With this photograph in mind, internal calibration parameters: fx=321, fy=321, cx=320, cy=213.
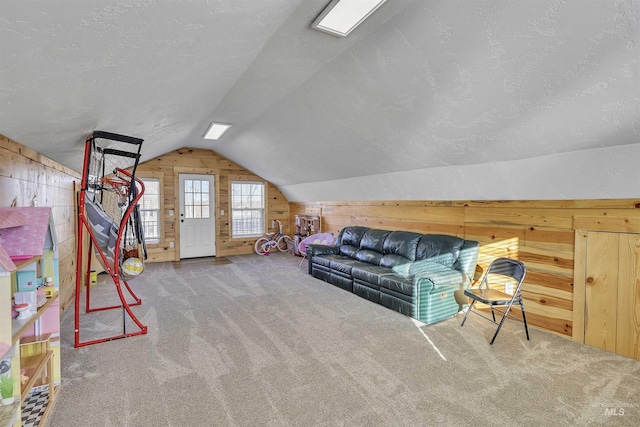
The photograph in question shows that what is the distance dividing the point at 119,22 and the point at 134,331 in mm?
3008

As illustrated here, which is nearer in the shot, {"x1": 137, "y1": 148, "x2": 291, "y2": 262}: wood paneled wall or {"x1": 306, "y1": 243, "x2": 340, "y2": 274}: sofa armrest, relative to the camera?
{"x1": 306, "y1": 243, "x2": 340, "y2": 274}: sofa armrest

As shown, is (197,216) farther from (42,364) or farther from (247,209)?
(42,364)

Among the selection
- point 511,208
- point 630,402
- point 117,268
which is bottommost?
point 630,402

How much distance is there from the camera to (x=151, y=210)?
23.8 feet

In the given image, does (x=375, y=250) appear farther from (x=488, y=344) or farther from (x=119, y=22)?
(x=119, y=22)

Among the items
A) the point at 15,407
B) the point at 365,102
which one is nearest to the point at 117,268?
the point at 15,407

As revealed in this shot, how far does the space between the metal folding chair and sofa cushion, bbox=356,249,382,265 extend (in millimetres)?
1468

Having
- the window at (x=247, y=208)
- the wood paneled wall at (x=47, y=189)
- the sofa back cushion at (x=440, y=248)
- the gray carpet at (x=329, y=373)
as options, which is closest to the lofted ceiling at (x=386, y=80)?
the wood paneled wall at (x=47, y=189)

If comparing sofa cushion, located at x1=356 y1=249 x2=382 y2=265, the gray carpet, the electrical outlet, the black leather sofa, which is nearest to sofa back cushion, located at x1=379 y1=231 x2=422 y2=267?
the black leather sofa

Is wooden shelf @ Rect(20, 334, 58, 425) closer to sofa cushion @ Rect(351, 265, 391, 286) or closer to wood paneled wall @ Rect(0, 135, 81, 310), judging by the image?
wood paneled wall @ Rect(0, 135, 81, 310)

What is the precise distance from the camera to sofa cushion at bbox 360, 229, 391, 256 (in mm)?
5070

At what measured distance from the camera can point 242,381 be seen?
2447 millimetres

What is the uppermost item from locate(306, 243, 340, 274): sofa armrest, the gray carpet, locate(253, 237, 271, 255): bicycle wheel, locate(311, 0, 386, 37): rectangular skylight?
locate(311, 0, 386, 37): rectangular skylight

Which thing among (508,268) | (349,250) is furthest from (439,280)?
(349,250)
